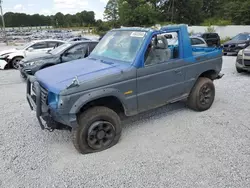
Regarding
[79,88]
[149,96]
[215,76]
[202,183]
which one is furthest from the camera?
[215,76]

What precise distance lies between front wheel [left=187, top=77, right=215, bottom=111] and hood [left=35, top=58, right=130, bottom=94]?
1906mm

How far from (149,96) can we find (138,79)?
44 centimetres

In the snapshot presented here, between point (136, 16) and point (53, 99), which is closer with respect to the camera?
point (53, 99)

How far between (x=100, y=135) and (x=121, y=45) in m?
1.69

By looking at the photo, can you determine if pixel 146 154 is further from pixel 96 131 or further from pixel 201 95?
pixel 201 95

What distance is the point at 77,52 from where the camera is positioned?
795 centimetres

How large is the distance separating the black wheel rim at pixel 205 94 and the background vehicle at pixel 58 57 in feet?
15.3

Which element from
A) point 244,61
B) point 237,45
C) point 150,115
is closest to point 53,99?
point 150,115

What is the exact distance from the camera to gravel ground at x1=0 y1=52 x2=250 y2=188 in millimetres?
2760

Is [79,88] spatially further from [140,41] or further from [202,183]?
[202,183]

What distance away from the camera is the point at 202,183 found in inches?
105

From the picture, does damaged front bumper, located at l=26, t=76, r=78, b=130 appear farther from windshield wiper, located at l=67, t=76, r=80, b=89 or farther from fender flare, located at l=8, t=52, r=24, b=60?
fender flare, located at l=8, t=52, r=24, b=60

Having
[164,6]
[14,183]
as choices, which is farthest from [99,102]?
[164,6]

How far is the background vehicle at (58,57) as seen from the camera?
7.46 meters
